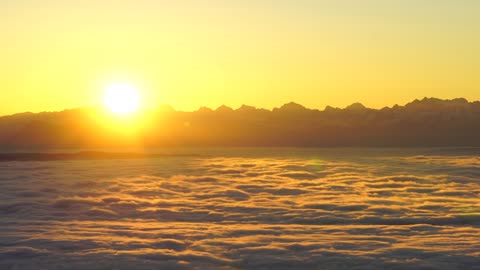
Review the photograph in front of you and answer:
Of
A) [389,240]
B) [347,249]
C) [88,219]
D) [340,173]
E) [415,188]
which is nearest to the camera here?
[347,249]

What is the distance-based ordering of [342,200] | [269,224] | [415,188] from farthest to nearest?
[415,188] → [342,200] → [269,224]

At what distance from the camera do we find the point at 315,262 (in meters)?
13.9

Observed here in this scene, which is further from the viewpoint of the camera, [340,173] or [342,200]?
[340,173]

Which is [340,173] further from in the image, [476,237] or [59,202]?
[476,237]

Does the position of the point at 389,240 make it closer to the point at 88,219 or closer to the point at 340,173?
the point at 88,219

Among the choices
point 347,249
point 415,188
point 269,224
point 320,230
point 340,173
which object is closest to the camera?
point 347,249

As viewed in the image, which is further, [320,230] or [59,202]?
[59,202]

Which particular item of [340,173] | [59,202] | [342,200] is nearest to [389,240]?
[342,200]

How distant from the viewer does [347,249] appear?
15.1 meters

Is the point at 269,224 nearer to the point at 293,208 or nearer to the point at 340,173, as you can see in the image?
the point at 293,208

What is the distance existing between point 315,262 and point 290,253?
983 millimetres

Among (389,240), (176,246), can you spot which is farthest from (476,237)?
(176,246)

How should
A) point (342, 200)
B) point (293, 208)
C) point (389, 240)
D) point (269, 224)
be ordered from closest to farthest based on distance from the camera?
1. point (389, 240)
2. point (269, 224)
3. point (293, 208)
4. point (342, 200)

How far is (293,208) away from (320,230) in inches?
189
